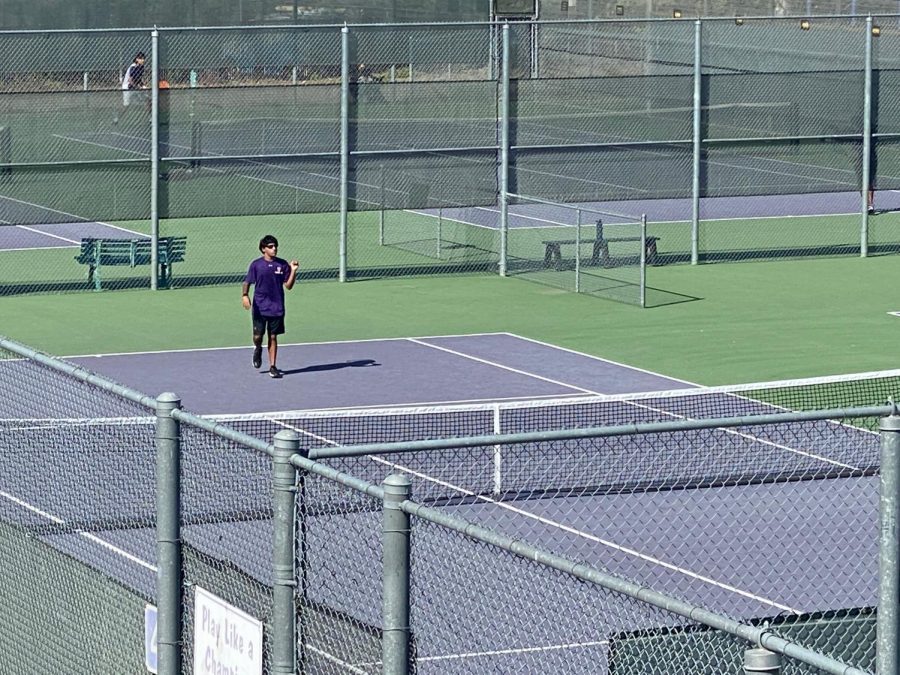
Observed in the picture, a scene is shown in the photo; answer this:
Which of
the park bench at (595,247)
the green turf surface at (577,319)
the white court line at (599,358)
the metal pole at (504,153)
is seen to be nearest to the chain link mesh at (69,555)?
the white court line at (599,358)

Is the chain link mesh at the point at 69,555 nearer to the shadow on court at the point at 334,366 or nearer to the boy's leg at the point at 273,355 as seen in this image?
the boy's leg at the point at 273,355

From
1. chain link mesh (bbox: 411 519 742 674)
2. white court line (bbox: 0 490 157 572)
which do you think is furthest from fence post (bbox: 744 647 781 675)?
white court line (bbox: 0 490 157 572)

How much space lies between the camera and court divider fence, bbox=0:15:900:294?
27859 mm

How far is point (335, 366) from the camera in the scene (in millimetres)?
22344

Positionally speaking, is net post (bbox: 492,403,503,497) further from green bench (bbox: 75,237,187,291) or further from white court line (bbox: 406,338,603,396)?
green bench (bbox: 75,237,187,291)

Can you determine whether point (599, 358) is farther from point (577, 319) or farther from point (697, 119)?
point (697, 119)

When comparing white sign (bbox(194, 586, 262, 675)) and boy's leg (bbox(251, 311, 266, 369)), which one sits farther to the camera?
boy's leg (bbox(251, 311, 266, 369))

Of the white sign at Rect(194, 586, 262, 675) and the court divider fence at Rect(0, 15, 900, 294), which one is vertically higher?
the court divider fence at Rect(0, 15, 900, 294)

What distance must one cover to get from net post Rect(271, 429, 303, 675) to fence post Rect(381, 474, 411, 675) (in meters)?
0.66

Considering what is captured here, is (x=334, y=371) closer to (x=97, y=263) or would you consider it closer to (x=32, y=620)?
(x=97, y=263)

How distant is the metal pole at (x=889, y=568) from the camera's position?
738cm

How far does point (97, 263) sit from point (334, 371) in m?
6.81

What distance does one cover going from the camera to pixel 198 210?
A: 2844 centimetres

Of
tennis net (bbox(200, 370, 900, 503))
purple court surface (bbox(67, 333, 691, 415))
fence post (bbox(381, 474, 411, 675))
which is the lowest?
purple court surface (bbox(67, 333, 691, 415))
